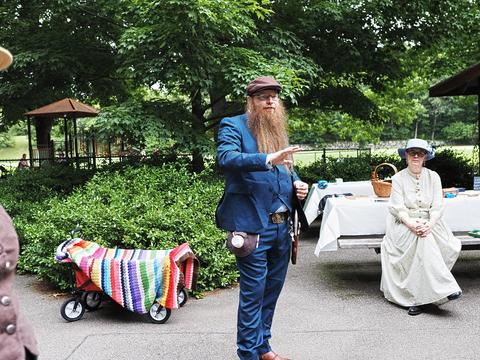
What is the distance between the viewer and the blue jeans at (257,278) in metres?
3.52

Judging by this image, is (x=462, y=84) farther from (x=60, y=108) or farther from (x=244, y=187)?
(x=244, y=187)

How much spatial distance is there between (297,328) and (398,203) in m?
1.62

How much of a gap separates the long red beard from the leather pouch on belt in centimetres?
55

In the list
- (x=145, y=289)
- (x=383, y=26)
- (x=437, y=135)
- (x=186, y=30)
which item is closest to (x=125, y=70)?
(x=186, y=30)

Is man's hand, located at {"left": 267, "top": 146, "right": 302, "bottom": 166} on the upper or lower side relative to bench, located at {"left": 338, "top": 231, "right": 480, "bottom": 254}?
upper

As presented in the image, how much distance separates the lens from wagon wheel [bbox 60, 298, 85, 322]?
16.4 feet

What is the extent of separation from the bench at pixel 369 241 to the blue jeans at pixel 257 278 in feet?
7.31

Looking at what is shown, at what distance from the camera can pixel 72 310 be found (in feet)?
16.5

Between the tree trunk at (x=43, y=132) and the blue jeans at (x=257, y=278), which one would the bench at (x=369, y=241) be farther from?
the tree trunk at (x=43, y=132)

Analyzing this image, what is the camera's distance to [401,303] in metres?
5.20

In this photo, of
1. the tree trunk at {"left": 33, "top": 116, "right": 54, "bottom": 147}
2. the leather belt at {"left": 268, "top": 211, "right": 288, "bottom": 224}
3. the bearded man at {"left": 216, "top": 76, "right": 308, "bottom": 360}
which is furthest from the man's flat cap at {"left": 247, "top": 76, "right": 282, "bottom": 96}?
the tree trunk at {"left": 33, "top": 116, "right": 54, "bottom": 147}

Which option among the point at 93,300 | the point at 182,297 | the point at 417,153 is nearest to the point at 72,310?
the point at 93,300

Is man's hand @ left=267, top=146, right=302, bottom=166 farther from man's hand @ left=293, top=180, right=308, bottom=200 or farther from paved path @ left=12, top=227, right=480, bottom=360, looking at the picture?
paved path @ left=12, top=227, right=480, bottom=360

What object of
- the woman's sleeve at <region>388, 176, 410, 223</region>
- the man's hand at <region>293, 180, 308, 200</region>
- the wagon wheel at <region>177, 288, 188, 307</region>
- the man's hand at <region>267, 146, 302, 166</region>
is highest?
the man's hand at <region>267, 146, 302, 166</region>
